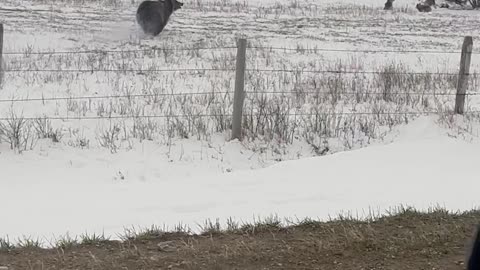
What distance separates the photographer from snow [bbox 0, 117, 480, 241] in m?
5.89

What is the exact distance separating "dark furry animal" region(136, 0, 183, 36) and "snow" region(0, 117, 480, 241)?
1324cm

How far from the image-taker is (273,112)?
32.2 ft

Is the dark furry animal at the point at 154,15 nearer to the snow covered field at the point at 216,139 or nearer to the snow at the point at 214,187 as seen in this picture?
the snow covered field at the point at 216,139

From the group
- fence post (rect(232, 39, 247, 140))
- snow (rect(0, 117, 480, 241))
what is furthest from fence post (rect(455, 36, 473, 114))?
fence post (rect(232, 39, 247, 140))

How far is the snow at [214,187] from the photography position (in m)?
5.89

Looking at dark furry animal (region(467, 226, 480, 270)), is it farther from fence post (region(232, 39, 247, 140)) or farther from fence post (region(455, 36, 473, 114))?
fence post (region(455, 36, 473, 114))

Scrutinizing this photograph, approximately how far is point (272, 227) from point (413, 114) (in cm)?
569

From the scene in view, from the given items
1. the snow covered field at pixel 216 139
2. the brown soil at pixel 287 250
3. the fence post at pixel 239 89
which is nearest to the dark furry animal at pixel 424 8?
the snow covered field at pixel 216 139

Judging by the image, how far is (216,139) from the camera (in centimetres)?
935

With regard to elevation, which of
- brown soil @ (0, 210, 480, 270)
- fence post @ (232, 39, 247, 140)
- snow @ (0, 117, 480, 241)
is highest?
fence post @ (232, 39, 247, 140)

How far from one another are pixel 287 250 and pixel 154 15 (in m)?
17.7

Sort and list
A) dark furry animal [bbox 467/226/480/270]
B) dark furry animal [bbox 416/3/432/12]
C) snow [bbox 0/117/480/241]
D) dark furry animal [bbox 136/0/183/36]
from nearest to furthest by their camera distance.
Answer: dark furry animal [bbox 467/226/480/270], snow [bbox 0/117/480/241], dark furry animal [bbox 136/0/183/36], dark furry animal [bbox 416/3/432/12]

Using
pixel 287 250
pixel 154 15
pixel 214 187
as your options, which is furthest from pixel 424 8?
pixel 287 250

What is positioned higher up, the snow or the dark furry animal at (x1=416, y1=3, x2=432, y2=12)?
the dark furry animal at (x1=416, y1=3, x2=432, y2=12)
